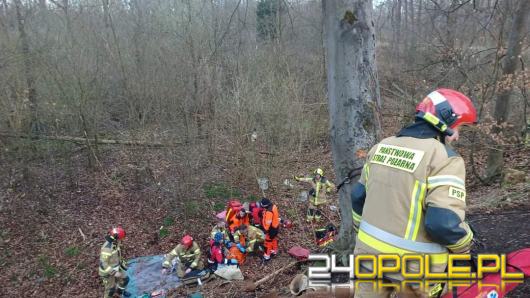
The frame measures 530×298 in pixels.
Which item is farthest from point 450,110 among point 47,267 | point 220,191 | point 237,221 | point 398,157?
point 220,191

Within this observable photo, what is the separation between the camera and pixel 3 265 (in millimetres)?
8594

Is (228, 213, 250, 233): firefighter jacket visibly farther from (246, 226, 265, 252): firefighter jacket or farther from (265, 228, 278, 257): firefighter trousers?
(265, 228, 278, 257): firefighter trousers

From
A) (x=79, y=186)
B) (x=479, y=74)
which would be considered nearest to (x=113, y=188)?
(x=79, y=186)

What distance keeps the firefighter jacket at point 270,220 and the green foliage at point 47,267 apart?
461cm

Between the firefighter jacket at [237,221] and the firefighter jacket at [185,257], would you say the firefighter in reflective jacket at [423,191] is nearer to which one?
the firefighter jacket at [185,257]

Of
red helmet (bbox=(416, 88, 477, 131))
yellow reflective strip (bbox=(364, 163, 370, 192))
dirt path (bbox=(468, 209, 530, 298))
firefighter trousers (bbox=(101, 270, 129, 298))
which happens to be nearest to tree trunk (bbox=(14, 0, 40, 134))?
firefighter trousers (bbox=(101, 270, 129, 298))

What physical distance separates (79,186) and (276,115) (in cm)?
620

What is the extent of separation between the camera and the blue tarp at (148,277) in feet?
23.5

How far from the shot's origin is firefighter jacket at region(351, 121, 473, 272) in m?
2.27

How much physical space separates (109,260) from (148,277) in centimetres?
92

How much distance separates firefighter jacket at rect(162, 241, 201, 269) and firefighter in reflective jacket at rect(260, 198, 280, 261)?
Answer: 1.41 meters

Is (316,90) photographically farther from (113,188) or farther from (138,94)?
(113,188)

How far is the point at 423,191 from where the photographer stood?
2352 mm

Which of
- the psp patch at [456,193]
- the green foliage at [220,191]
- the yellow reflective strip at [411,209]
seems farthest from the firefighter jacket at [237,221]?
the psp patch at [456,193]
